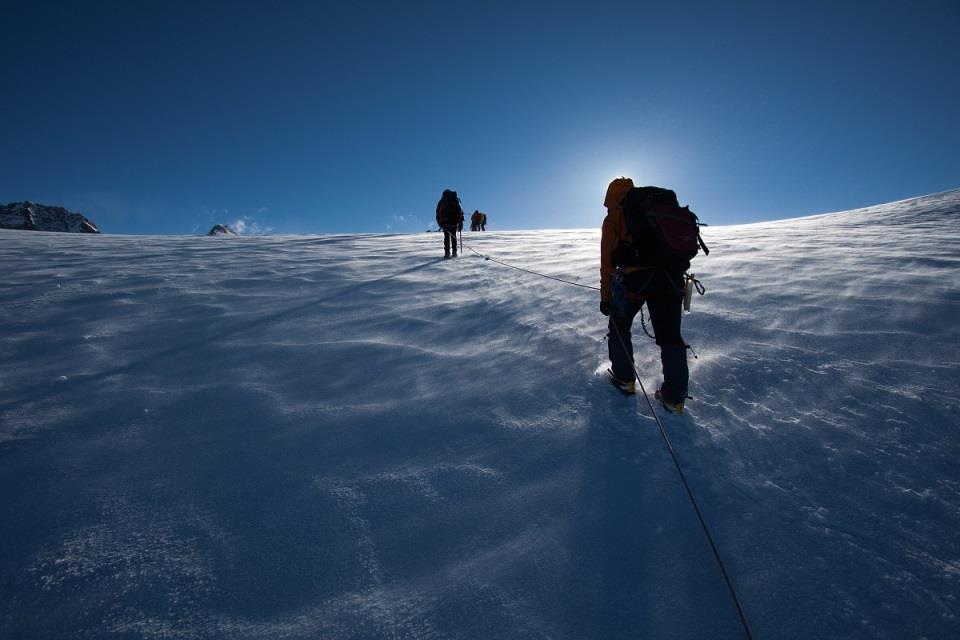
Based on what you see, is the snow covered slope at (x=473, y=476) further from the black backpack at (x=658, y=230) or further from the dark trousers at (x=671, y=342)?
the black backpack at (x=658, y=230)

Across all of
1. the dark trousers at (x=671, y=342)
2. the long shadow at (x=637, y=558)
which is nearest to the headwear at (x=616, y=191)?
the dark trousers at (x=671, y=342)

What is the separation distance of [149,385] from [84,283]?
3.95m

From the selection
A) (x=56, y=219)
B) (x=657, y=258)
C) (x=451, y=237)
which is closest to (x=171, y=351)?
(x=657, y=258)

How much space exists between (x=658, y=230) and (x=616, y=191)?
512 mm

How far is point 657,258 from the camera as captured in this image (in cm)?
270

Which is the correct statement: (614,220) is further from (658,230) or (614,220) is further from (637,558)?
(637,558)

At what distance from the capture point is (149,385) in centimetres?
303

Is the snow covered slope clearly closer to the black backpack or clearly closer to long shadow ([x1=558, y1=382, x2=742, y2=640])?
long shadow ([x1=558, y1=382, x2=742, y2=640])

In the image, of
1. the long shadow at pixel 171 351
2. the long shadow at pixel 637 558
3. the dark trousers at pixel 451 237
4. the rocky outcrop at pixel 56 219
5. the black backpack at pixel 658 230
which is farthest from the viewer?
the rocky outcrop at pixel 56 219

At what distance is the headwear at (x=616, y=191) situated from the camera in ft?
9.59

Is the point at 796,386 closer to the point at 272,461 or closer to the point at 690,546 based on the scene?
the point at 690,546

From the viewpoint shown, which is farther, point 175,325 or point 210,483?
point 175,325

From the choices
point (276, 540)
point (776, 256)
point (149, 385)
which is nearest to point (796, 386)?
point (276, 540)

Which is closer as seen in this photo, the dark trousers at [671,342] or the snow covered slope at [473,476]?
the snow covered slope at [473,476]
